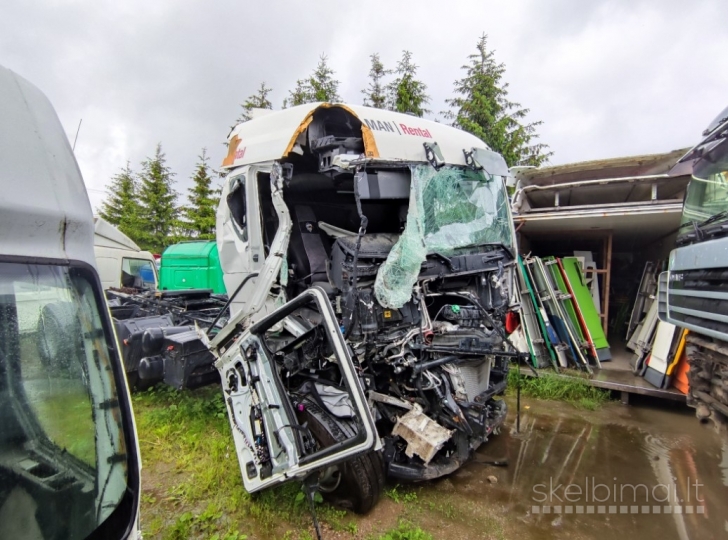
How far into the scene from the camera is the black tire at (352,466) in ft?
8.71

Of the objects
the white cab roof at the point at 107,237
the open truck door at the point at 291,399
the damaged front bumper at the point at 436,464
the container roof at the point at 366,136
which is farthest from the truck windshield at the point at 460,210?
the white cab roof at the point at 107,237

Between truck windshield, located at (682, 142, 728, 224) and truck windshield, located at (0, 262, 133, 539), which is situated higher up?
truck windshield, located at (682, 142, 728, 224)

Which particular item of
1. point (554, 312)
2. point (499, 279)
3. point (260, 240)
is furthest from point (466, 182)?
point (554, 312)

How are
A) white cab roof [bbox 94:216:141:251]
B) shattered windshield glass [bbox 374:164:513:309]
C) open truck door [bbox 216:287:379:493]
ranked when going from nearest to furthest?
open truck door [bbox 216:287:379:493] → shattered windshield glass [bbox 374:164:513:309] → white cab roof [bbox 94:216:141:251]

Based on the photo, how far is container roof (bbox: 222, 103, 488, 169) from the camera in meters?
3.13

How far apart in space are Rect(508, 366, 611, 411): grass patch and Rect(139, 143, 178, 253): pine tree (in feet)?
56.6

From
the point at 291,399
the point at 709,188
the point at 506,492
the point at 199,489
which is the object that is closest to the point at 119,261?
the point at 199,489

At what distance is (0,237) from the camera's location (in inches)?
40.4

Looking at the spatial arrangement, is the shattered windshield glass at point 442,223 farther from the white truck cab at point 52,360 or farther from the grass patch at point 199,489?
the white truck cab at point 52,360

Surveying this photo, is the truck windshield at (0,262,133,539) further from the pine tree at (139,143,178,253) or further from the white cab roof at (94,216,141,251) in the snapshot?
the pine tree at (139,143,178,253)

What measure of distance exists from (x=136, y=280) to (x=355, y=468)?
8830mm

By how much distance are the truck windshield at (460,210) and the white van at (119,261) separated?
25.1ft

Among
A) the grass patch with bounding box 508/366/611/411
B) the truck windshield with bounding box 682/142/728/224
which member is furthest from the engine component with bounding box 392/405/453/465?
the grass patch with bounding box 508/366/611/411

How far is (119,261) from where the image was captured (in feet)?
29.0
